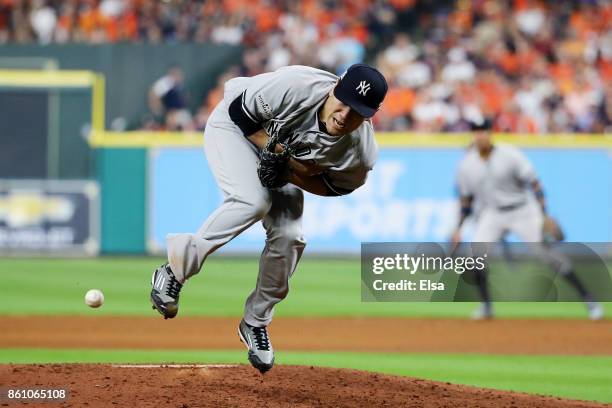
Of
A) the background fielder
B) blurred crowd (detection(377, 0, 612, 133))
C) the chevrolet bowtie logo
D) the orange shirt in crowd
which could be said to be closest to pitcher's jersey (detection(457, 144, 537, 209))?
the background fielder

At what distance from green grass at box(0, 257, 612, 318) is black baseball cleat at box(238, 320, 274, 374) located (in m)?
5.37

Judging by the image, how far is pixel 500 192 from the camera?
11867 mm

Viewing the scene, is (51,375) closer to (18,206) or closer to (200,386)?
(200,386)

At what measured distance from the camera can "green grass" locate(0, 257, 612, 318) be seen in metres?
12.1

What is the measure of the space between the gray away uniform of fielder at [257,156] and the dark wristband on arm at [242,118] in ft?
0.04

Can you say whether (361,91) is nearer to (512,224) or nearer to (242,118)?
(242,118)

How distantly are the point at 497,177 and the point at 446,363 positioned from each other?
3427mm

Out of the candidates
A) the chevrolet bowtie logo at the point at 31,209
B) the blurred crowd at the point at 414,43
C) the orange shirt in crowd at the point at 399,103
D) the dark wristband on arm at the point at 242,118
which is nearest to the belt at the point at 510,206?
the blurred crowd at the point at 414,43

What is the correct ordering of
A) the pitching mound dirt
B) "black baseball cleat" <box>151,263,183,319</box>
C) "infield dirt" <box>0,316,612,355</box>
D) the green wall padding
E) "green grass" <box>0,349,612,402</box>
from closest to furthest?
"black baseball cleat" <box>151,263,183,319</box> → the pitching mound dirt → "green grass" <box>0,349,612,402</box> → "infield dirt" <box>0,316,612,355</box> → the green wall padding

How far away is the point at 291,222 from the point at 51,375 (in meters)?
1.82

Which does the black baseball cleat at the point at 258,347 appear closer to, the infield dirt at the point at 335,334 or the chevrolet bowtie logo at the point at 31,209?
the infield dirt at the point at 335,334

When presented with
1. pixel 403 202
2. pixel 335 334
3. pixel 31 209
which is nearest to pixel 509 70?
pixel 403 202

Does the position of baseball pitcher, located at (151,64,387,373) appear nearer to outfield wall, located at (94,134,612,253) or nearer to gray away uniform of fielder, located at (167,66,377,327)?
gray away uniform of fielder, located at (167,66,377,327)

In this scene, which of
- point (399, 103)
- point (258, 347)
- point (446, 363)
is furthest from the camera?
point (399, 103)
